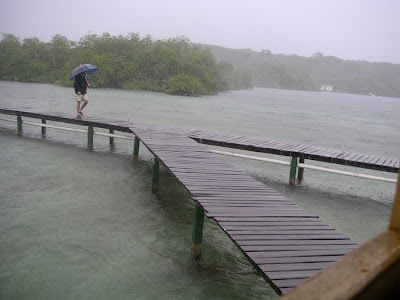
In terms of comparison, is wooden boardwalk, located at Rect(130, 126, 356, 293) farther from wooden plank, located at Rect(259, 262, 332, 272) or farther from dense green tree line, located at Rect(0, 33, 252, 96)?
dense green tree line, located at Rect(0, 33, 252, 96)

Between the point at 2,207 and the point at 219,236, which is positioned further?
the point at 2,207

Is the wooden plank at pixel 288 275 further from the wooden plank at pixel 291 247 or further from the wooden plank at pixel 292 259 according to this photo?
the wooden plank at pixel 291 247

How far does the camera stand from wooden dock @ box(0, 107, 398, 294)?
10.4ft

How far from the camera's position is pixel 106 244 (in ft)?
16.0

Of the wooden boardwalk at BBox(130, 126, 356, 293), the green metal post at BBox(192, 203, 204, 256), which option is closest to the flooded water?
the green metal post at BBox(192, 203, 204, 256)

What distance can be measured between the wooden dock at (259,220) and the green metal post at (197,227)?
0.01 metres

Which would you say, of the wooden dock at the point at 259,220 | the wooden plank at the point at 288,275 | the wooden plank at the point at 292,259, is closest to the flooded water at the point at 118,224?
the wooden dock at the point at 259,220

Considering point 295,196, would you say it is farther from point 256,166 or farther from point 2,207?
point 2,207

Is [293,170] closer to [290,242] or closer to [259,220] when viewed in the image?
[259,220]

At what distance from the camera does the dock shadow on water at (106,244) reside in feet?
13.1

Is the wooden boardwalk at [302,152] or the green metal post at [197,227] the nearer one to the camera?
the green metal post at [197,227]

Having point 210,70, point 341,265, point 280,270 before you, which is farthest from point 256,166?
point 210,70

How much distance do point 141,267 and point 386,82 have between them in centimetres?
12831

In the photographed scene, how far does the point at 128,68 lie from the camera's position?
1507 inches
